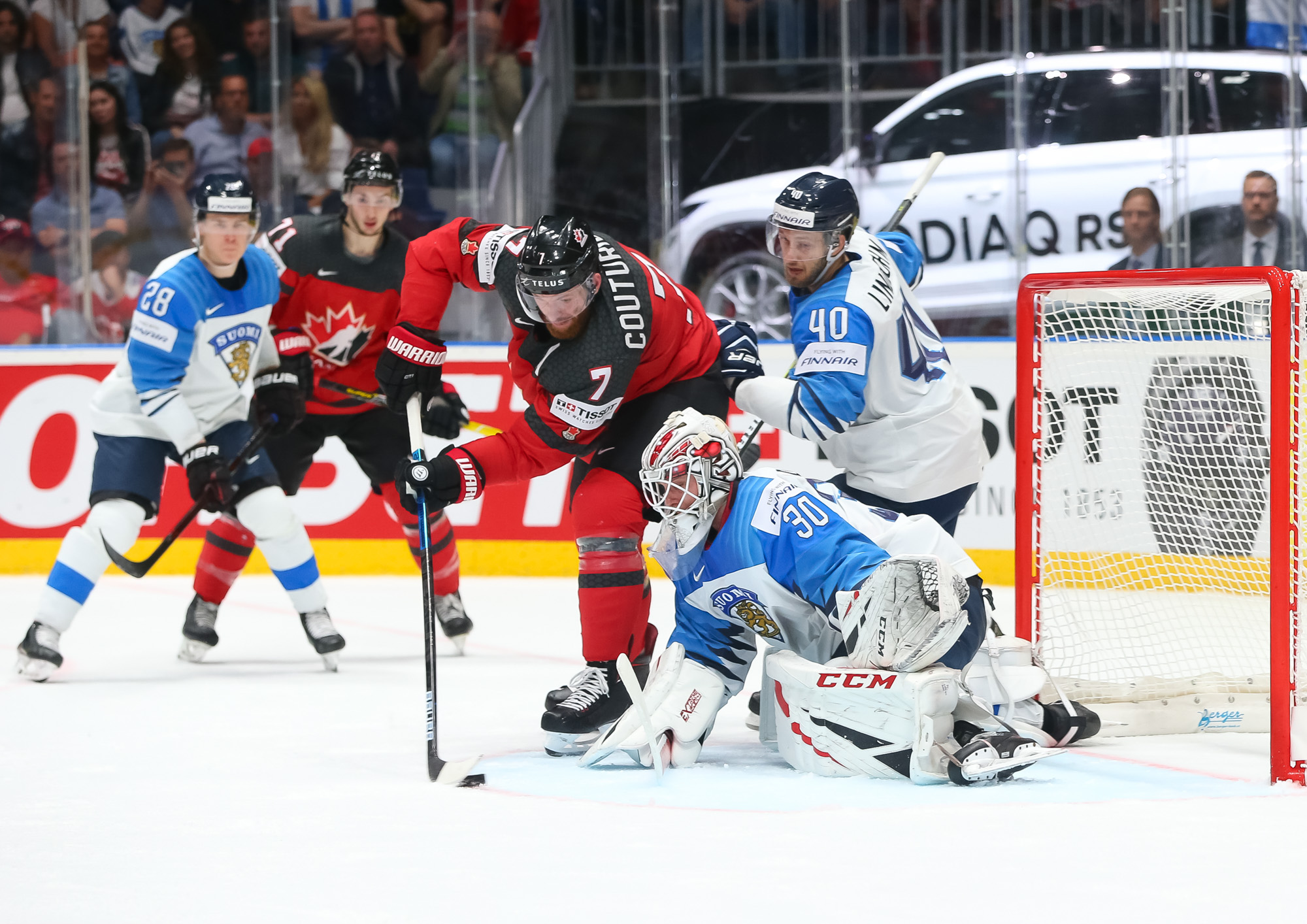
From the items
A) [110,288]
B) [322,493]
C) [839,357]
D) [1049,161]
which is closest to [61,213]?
[110,288]

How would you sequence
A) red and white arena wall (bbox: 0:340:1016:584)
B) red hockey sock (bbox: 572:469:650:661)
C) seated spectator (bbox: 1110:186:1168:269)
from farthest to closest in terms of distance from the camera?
seated spectator (bbox: 1110:186:1168:269), red and white arena wall (bbox: 0:340:1016:584), red hockey sock (bbox: 572:469:650:661)

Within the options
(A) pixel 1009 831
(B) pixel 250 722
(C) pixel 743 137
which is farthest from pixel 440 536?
(C) pixel 743 137

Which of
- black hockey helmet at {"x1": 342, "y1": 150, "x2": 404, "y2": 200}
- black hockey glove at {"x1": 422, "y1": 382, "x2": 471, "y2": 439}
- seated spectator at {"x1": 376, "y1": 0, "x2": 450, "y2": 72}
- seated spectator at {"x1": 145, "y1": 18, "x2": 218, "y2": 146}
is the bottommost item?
black hockey glove at {"x1": 422, "y1": 382, "x2": 471, "y2": 439}

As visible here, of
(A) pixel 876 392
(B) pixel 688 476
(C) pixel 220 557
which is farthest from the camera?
(C) pixel 220 557

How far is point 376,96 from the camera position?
6977mm

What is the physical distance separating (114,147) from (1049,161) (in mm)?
4278

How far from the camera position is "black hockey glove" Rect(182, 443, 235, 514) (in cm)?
371

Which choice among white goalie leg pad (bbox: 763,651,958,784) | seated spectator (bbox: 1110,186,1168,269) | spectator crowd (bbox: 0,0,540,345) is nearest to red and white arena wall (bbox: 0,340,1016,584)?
spectator crowd (bbox: 0,0,540,345)

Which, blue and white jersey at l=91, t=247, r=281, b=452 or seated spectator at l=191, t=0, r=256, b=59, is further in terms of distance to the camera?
seated spectator at l=191, t=0, r=256, b=59

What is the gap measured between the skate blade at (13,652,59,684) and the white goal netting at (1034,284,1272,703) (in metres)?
A: 2.46

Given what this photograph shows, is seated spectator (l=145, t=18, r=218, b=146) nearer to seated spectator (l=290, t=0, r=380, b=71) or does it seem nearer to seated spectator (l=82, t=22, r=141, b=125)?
seated spectator (l=82, t=22, r=141, b=125)

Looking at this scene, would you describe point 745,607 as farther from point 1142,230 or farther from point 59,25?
point 59,25

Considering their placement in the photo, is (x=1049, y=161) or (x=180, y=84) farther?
(x=180, y=84)

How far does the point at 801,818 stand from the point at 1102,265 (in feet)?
14.2
